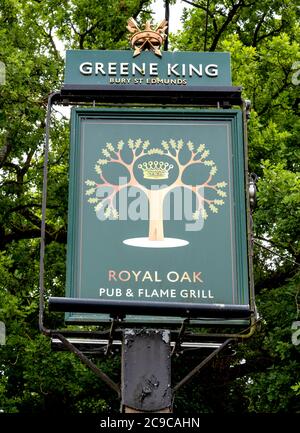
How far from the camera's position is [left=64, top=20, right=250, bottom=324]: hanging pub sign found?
10062 millimetres

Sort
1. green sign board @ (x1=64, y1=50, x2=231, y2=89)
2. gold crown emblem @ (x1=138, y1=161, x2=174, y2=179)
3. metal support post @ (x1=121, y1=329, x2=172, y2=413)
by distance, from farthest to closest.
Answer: green sign board @ (x1=64, y1=50, x2=231, y2=89) < gold crown emblem @ (x1=138, y1=161, x2=174, y2=179) < metal support post @ (x1=121, y1=329, x2=172, y2=413)

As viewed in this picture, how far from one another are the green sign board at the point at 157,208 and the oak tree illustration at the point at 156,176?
13 mm

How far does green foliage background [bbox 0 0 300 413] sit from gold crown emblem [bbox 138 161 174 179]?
3615mm

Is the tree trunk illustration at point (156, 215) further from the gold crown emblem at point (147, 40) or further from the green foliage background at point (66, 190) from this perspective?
the green foliage background at point (66, 190)

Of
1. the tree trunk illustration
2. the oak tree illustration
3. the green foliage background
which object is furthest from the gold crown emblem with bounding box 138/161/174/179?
the green foliage background

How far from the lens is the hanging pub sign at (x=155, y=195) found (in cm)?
1006

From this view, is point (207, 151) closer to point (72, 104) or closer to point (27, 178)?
point (72, 104)

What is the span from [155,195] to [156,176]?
27 centimetres

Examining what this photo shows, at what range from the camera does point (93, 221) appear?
10.4 metres

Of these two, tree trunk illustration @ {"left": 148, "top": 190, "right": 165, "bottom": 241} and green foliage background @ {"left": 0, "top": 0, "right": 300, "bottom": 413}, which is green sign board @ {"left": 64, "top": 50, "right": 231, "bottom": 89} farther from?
green foliage background @ {"left": 0, "top": 0, "right": 300, "bottom": 413}

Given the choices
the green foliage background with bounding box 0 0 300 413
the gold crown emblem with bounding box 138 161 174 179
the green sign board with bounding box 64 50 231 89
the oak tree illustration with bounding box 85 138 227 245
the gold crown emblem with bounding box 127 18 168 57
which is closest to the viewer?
the oak tree illustration with bounding box 85 138 227 245

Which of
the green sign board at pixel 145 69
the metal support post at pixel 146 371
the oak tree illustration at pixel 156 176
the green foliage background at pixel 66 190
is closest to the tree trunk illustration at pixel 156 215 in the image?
the oak tree illustration at pixel 156 176

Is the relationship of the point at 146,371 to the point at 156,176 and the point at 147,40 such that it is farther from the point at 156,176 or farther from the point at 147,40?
the point at 147,40

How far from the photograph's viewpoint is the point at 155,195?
34.4 ft
